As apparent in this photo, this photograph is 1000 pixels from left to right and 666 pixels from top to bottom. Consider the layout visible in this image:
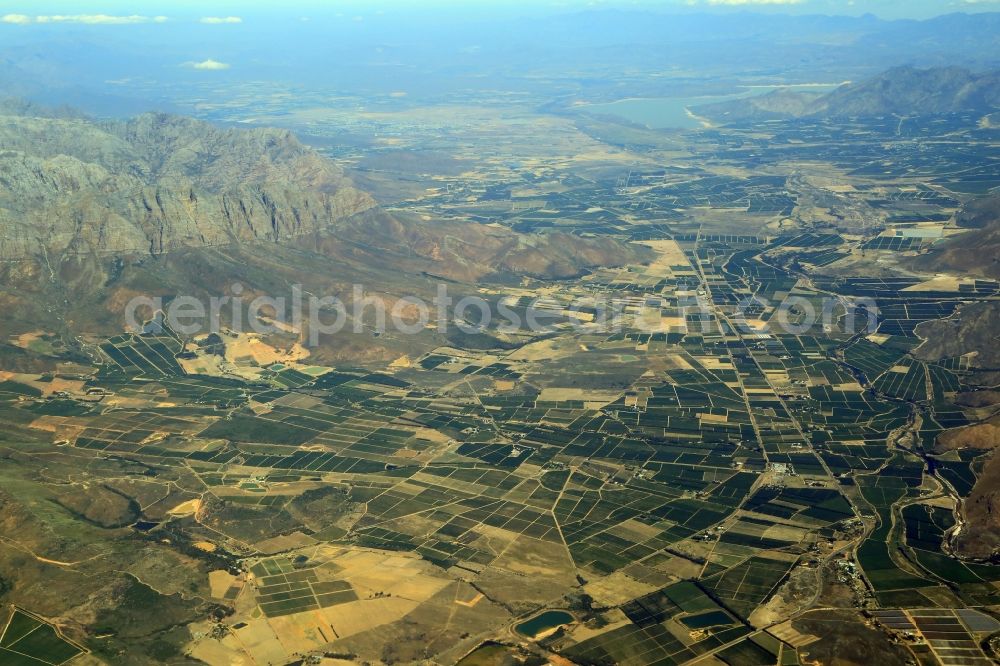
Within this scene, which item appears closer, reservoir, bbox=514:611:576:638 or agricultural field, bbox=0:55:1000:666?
agricultural field, bbox=0:55:1000:666

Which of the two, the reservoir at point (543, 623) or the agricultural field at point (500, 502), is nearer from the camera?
the agricultural field at point (500, 502)

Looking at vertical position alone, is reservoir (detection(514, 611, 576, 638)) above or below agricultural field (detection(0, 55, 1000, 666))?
below

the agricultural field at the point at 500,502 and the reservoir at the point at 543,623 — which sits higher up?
the agricultural field at the point at 500,502

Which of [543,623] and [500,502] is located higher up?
[500,502]

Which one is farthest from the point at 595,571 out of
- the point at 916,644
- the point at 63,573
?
the point at 63,573

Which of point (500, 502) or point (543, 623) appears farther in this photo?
point (500, 502)

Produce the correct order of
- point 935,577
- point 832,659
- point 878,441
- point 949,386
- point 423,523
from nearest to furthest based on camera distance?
point 832,659 → point 935,577 → point 423,523 → point 878,441 → point 949,386

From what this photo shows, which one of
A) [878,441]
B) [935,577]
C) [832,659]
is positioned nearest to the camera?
[832,659]

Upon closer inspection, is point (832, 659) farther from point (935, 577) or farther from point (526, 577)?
point (526, 577)

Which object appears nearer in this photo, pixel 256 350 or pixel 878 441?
pixel 878 441

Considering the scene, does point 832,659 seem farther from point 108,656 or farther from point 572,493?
point 108,656
